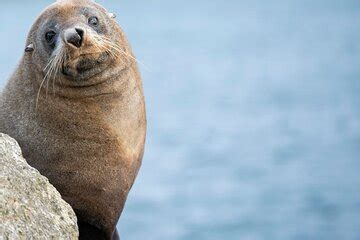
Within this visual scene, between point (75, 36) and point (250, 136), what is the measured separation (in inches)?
2605

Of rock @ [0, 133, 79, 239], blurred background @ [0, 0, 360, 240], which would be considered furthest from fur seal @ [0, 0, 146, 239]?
rock @ [0, 133, 79, 239]

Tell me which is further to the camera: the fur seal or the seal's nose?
the fur seal

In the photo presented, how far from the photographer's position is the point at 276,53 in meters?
132

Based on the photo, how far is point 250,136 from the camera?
7631 centimetres

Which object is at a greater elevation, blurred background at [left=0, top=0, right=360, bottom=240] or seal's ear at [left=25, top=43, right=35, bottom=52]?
blurred background at [left=0, top=0, right=360, bottom=240]

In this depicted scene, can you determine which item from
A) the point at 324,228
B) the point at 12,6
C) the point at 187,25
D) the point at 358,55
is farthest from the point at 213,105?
the point at 12,6

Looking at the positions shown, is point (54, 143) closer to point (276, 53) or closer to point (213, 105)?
point (213, 105)

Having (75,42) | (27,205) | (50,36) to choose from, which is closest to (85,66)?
(75,42)

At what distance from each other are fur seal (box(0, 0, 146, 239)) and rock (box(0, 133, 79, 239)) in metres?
1.73

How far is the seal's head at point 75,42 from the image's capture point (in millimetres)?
10547

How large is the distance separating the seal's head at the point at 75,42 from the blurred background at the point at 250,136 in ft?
3.18

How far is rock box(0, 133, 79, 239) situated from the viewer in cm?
793

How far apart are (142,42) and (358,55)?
39.3 m

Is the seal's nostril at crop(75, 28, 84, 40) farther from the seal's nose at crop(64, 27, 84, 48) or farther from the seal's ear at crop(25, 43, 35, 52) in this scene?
the seal's ear at crop(25, 43, 35, 52)
